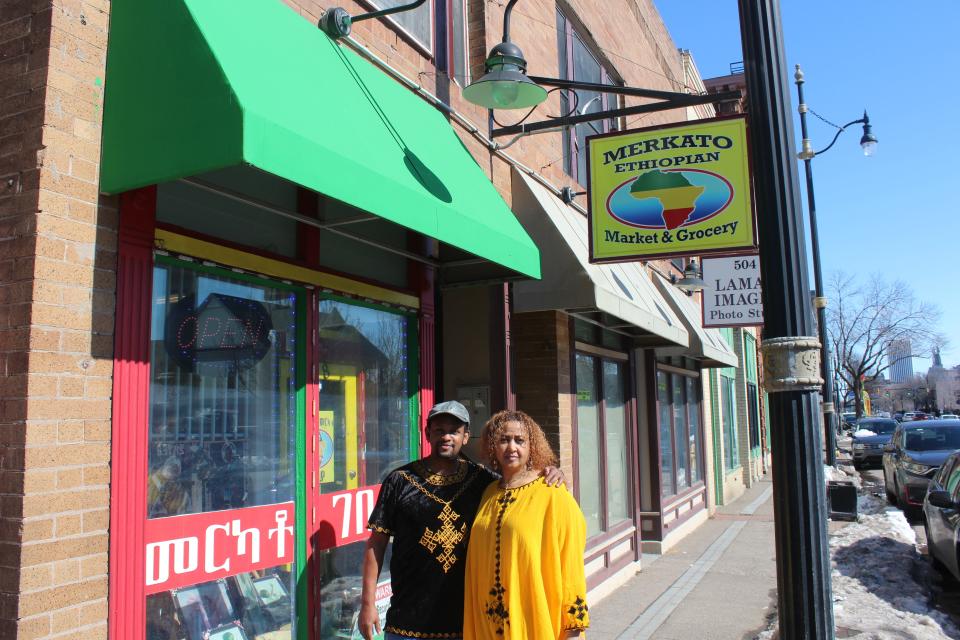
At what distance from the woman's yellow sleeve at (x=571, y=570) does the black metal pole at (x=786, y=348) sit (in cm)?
77

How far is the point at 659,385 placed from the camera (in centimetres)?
1175

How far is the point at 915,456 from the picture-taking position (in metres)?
13.6

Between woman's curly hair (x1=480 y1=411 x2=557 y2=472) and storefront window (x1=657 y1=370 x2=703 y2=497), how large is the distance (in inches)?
314

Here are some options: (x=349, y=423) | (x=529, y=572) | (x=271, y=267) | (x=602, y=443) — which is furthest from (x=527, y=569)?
(x=602, y=443)

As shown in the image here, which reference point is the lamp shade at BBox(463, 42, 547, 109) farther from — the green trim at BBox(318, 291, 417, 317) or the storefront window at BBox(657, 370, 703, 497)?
the storefront window at BBox(657, 370, 703, 497)

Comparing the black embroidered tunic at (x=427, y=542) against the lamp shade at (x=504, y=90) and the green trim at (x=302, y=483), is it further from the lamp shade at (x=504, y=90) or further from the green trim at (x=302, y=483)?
the lamp shade at (x=504, y=90)

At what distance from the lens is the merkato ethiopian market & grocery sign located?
18.8 feet

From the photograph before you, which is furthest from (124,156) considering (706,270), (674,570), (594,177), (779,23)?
(706,270)

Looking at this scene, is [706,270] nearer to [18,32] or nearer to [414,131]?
[414,131]

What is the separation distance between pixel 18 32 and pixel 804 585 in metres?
3.91

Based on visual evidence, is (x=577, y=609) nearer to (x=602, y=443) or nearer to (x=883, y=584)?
(x=602, y=443)

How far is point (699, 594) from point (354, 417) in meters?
4.92

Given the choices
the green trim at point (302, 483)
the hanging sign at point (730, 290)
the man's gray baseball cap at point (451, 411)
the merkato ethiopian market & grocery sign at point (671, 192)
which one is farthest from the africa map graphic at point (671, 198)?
the hanging sign at point (730, 290)

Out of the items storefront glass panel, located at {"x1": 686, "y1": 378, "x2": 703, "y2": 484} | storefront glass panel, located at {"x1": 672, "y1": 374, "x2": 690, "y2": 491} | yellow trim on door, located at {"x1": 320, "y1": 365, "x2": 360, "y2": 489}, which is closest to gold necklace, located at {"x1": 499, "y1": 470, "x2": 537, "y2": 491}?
yellow trim on door, located at {"x1": 320, "y1": 365, "x2": 360, "y2": 489}
